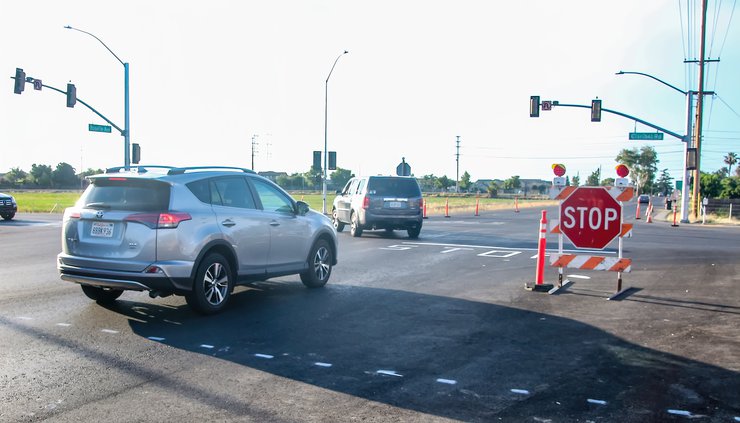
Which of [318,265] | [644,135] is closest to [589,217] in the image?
[318,265]

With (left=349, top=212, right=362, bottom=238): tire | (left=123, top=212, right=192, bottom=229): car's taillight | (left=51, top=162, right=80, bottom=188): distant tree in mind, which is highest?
(left=51, top=162, right=80, bottom=188): distant tree

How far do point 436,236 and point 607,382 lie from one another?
15.9 m

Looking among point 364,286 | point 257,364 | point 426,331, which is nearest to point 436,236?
point 364,286

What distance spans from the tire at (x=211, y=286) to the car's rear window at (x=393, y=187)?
457 inches

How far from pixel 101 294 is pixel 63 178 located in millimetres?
122767

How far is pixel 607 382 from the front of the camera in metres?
5.40

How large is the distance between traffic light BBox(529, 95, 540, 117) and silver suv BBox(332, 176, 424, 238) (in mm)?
17116

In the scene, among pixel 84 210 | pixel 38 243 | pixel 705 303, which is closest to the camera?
pixel 84 210

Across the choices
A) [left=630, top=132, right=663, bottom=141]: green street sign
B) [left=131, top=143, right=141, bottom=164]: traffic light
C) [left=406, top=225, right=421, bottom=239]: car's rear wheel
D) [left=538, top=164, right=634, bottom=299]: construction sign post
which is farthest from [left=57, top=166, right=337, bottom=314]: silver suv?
[left=131, top=143, right=141, bottom=164]: traffic light

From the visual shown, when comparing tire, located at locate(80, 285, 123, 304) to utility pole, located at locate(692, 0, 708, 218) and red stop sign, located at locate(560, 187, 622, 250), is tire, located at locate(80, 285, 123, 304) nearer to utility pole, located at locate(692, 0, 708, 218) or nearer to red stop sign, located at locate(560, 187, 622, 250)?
red stop sign, located at locate(560, 187, 622, 250)

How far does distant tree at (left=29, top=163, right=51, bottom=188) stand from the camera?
117 m

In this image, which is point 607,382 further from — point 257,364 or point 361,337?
point 257,364

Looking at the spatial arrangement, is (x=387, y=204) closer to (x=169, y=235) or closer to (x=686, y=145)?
(x=169, y=235)

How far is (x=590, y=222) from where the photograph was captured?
32.9ft
